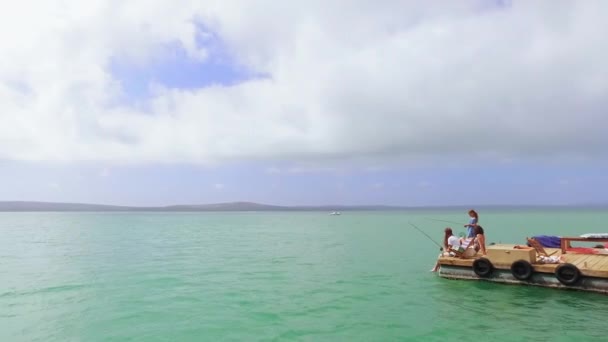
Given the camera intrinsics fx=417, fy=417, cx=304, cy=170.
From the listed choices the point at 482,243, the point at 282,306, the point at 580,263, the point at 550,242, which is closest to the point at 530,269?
the point at 580,263

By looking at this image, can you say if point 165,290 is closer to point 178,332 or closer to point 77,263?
point 178,332

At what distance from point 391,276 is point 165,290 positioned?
34.8 ft

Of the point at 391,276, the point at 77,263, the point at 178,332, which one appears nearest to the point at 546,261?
the point at 391,276

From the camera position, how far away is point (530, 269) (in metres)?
15.5

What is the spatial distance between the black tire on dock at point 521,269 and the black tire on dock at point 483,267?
0.81m

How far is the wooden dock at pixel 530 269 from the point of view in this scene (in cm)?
1459

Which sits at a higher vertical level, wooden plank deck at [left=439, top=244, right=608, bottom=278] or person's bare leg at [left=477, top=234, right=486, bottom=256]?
person's bare leg at [left=477, top=234, right=486, bottom=256]

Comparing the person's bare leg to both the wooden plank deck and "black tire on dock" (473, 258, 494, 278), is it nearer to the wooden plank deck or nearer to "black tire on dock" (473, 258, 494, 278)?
the wooden plank deck

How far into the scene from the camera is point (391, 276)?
67.7 feet

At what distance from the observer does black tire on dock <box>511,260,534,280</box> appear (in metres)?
15.6

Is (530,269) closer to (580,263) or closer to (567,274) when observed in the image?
(567,274)

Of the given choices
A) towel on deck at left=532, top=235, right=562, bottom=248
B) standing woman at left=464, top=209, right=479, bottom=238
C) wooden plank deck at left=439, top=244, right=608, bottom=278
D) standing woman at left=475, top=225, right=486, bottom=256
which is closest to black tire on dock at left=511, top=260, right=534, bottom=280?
wooden plank deck at left=439, top=244, right=608, bottom=278

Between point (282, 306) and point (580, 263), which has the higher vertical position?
point (580, 263)

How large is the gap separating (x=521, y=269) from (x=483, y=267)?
1351 mm
